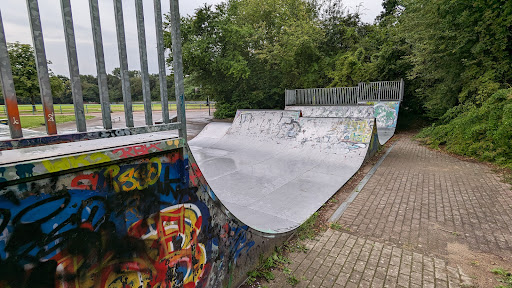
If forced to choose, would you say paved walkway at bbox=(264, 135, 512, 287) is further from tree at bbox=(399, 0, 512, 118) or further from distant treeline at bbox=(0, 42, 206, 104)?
tree at bbox=(399, 0, 512, 118)

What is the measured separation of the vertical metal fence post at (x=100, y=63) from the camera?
1.40 metres

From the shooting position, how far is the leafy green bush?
7342 millimetres

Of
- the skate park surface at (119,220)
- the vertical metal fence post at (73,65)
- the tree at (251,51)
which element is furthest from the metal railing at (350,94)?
the vertical metal fence post at (73,65)

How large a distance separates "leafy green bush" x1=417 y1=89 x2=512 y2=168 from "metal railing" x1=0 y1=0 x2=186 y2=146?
9228 millimetres

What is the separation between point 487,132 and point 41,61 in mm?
10816

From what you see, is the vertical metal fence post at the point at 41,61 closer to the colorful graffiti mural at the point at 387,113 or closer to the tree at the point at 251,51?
the colorful graffiti mural at the point at 387,113

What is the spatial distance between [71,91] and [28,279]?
0.97 m

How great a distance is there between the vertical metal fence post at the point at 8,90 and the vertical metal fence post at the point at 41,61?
102mm

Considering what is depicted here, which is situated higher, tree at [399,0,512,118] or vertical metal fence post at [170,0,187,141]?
tree at [399,0,512,118]

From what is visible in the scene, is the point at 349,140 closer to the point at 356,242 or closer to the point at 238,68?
the point at 356,242

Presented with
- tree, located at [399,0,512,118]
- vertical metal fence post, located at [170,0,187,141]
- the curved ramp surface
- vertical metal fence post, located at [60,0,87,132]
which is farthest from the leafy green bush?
vertical metal fence post, located at [60,0,87,132]

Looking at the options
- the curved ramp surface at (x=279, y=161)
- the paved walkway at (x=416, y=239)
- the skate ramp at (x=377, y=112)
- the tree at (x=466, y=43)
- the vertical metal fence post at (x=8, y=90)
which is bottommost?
the paved walkway at (x=416, y=239)

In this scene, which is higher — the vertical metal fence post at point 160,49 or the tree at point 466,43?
the tree at point 466,43

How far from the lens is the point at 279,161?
24.8 feet
